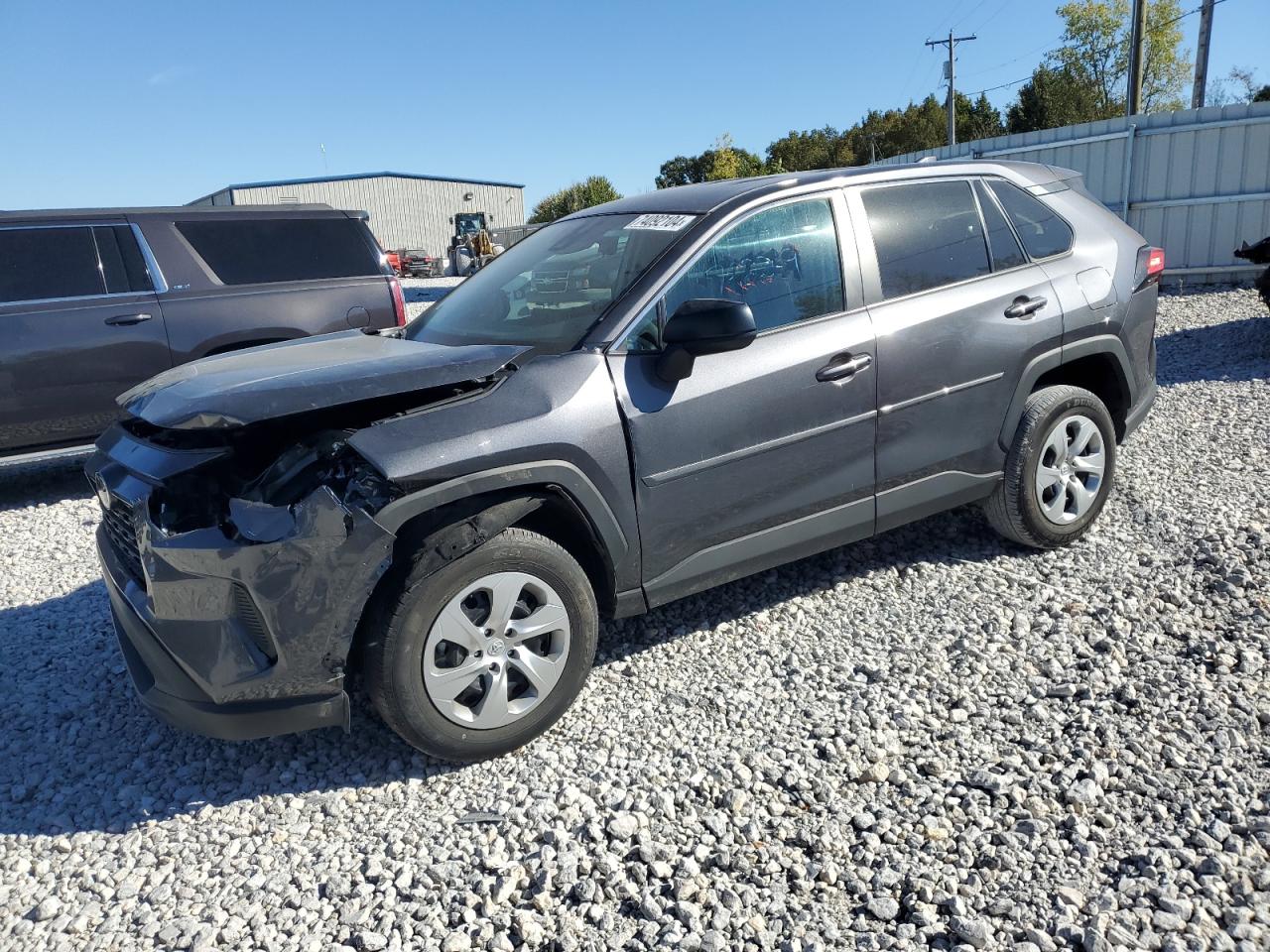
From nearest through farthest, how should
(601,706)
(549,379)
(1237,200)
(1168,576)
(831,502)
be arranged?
(549,379), (601,706), (831,502), (1168,576), (1237,200)

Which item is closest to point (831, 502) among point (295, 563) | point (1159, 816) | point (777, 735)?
point (777, 735)

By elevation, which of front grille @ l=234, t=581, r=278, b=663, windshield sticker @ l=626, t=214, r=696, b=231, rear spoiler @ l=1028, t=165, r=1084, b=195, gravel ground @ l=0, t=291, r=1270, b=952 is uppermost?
windshield sticker @ l=626, t=214, r=696, b=231

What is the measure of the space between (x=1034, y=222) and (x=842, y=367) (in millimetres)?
1558

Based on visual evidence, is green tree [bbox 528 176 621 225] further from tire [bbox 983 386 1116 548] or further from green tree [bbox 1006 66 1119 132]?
tire [bbox 983 386 1116 548]

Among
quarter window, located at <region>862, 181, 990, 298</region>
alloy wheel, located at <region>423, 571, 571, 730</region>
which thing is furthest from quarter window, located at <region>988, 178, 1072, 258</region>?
alloy wheel, located at <region>423, 571, 571, 730</region>

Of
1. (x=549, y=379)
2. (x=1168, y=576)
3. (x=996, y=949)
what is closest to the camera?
(x=996, y=949)

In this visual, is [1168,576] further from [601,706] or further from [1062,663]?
[601,706]

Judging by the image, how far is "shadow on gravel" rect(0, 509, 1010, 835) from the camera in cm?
300

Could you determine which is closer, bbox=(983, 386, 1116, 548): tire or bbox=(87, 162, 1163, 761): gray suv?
bbox=(87, 162, 1163, 761): gray suv

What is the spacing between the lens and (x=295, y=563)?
262 cm

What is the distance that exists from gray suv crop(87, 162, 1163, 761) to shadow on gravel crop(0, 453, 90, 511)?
3907mm

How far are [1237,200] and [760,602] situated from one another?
12095mm

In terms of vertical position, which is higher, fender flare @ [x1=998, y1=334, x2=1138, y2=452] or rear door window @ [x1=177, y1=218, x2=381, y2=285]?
rear door window @ [x1=177, y1=218, x2=381, y2=285]

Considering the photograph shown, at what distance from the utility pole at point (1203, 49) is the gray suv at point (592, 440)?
29667mm
